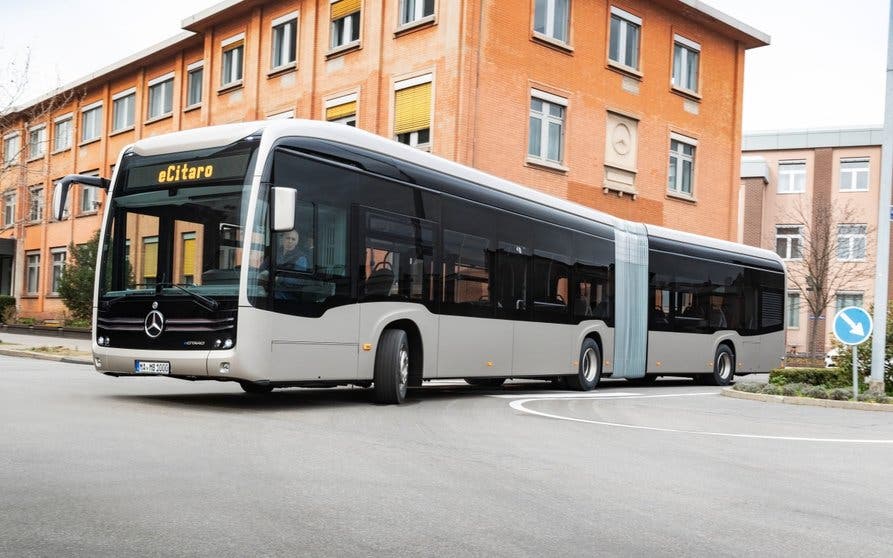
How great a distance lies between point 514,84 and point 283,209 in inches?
646

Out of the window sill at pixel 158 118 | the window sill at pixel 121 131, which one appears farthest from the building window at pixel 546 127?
the window sill at pixel 121 131

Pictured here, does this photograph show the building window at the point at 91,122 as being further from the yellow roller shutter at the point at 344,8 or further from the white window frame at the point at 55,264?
the yellow roller shutter at the point at 344,8

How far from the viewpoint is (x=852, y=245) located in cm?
5128

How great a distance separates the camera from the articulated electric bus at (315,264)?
1094 centimetres

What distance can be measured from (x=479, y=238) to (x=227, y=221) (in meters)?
4.60

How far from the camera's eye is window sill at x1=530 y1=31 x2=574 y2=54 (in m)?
26.9

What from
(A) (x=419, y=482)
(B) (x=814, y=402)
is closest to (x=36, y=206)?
(B) (x=814, y=402)

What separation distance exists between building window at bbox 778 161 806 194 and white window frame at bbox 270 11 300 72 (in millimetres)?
31035

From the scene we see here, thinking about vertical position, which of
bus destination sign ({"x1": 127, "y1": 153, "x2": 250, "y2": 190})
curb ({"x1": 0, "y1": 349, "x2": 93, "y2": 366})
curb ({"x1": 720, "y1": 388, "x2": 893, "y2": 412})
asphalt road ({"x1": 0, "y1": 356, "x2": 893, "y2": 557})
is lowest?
curb ({"x1": 0, "y1": 349, "x2": 93, "y2": 366})

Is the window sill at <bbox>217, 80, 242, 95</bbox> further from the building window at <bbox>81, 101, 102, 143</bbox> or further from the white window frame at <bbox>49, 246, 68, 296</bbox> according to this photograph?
the white window frame at <bbox>49, 246, 68, 296</bbox>

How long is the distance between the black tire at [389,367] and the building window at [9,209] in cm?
4468

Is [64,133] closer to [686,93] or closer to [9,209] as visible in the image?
[9,209]

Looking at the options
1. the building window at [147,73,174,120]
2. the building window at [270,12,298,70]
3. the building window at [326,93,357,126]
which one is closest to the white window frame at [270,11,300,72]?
the building window at [270,12,298,70]

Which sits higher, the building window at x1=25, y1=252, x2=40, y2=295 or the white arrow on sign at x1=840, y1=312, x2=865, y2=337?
the building window at x1=25, y1=252, x2=40, y2=295
